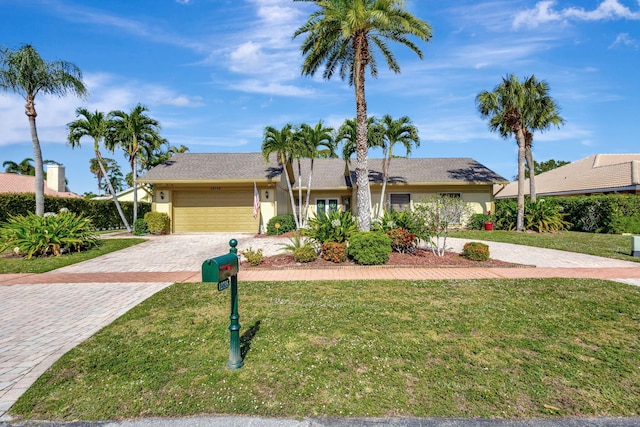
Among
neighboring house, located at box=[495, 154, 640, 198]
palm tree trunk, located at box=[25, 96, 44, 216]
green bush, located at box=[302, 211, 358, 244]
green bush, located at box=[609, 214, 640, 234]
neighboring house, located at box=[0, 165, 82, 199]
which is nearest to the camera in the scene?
green bush, located at box=[302, 211, 358, 244]

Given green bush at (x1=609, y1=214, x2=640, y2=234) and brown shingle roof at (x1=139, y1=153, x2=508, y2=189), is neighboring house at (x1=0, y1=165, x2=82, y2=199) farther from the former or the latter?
green bush at (x1=609, y1=214, x2=640, y2=234)

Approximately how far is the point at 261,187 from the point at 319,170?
683 centimetres

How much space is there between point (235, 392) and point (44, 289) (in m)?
6.80

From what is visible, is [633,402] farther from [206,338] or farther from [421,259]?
[421,259]

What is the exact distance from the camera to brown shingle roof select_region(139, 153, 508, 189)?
1920 centimetres

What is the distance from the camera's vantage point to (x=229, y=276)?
3.39m

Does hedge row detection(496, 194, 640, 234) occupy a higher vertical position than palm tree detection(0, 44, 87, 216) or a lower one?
lower

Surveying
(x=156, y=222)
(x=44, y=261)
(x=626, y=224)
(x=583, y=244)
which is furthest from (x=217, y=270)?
(x=626, y=224)

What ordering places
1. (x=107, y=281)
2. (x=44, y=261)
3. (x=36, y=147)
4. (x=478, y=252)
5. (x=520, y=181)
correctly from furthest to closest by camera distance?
(x=520, y=181) → (x=36, y=147) → (x=44, y=261) → (x=478, y=252) → (x=107, y=281)

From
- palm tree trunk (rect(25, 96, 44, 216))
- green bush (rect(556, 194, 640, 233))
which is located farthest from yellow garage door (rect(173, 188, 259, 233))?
green bush (rect(556, 194, 640, 233))

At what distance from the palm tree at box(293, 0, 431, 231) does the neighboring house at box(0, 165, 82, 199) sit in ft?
92.3

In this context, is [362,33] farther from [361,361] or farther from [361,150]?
[361,361]

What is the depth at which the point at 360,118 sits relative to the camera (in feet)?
37.7

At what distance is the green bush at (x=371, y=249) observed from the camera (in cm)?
925
